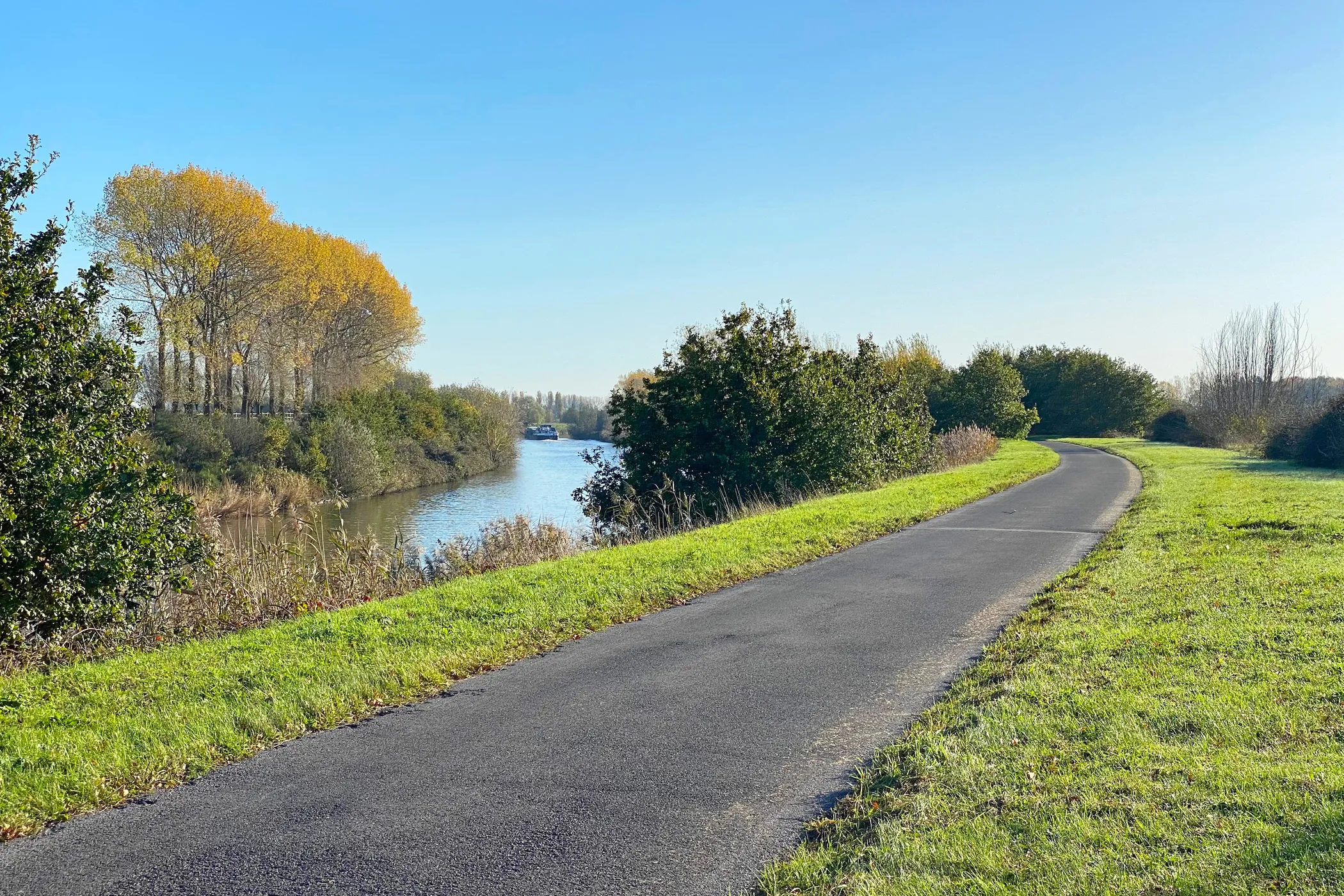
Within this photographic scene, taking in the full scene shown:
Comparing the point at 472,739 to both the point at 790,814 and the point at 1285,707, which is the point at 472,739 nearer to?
the point at 790,814

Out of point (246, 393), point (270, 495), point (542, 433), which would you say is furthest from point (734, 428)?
point (542, 433)

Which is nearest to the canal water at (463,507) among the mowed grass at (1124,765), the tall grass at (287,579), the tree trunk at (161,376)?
the tall grass at (287,579)

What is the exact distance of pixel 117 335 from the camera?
29.5 ft

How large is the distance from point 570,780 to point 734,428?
671 inches

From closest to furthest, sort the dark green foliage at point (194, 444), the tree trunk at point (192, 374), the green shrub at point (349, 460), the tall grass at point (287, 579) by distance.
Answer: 1. the tall grass at point (287, 579)
2. the dark green foliage at point (194, 444)
3. the tree trunk at point (192, 374)
4. the green shrub at point (349, 460)

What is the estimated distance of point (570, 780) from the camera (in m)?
4.61

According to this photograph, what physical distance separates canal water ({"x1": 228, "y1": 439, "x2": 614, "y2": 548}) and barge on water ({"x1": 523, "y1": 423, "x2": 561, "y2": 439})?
152ft

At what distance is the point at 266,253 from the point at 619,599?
124ft

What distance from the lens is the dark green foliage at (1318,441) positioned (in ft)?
83.4

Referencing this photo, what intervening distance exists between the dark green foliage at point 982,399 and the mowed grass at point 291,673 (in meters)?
37.2

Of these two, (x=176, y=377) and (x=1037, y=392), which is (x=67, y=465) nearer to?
(x=176, y=377)

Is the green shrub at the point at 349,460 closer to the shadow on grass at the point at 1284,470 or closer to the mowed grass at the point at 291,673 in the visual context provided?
the mowed grass at the point at 291,673

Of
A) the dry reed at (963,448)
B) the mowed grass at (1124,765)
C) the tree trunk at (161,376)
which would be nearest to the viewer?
the mowed grass at (1124,765)

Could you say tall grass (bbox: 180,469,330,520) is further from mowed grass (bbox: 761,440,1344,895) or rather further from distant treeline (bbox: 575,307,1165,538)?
mowed grass (bbox: 761,440,1344,895)
